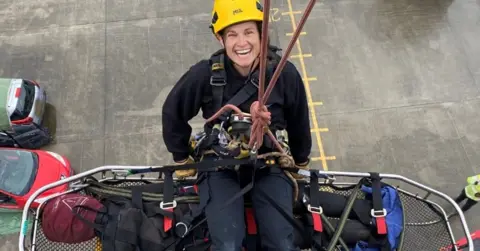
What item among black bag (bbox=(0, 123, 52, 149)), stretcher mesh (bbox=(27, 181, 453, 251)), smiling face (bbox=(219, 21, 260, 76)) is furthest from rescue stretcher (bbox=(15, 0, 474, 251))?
black bag (bbox=(0, 123, 52, 149))

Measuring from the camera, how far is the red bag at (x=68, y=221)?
3.43 m

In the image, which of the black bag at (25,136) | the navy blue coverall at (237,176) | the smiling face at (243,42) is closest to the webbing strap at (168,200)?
the navy blue coverall at (237,176)

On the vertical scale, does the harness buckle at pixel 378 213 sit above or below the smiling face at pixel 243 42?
below

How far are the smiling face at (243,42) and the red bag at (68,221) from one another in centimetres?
174

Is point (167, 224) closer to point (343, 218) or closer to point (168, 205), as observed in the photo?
point (168, 205)

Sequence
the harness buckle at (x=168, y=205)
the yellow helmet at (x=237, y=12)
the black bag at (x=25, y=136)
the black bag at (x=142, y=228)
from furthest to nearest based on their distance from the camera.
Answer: the black bag at (x=25, y=136) → the harness buckle at (x=168, y=205) → the black bag at (x=142, y=228) → the yellow helmet at (x=237, y=12)

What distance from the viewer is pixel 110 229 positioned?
3357 millimetres

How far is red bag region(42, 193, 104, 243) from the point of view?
11.3 ft

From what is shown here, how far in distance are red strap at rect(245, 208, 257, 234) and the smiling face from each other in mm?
1322

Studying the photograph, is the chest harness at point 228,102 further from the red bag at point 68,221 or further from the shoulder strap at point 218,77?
the red bag at point 68,221

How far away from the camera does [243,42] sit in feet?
10.4

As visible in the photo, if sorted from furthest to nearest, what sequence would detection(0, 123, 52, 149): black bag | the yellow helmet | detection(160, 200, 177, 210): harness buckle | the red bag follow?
detection(0, 123, 52, 149): black bag → detection(160, 200, 177, 210): harness buckle → the red bag → the yellow helmet

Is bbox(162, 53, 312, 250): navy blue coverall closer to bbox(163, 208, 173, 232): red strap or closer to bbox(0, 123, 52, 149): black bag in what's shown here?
bbox(163, 208, 173, 232): red strap

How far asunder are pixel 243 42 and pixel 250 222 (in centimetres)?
156
